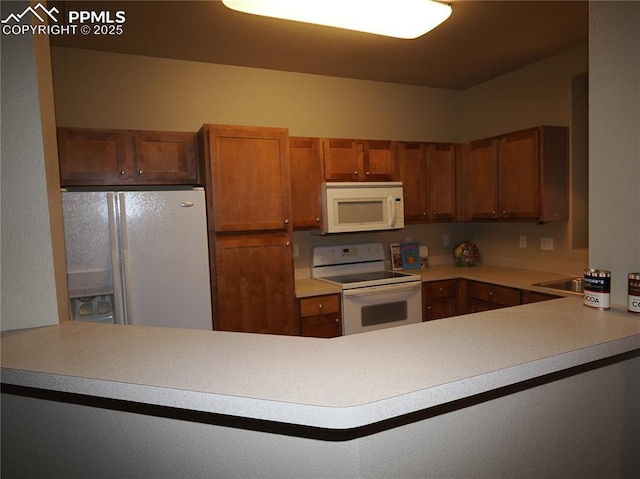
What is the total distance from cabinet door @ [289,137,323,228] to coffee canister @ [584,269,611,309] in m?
2.17

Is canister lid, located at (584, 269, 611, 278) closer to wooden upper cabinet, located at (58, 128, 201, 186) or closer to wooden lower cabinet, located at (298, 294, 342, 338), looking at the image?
wooden lower cabinet, located at (298, 294, 342, 338)

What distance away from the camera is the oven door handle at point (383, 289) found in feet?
10.4

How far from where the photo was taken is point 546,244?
3.56 m

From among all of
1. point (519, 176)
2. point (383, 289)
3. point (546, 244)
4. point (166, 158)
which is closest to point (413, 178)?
point (519, 176)

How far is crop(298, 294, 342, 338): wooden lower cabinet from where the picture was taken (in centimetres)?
306

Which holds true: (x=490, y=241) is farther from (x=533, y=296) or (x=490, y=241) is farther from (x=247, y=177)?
(x=247, y=177)

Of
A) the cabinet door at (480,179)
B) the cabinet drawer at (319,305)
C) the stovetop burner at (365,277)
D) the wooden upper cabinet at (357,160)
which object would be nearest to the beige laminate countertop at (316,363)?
the cabinet drawer at (319,305)

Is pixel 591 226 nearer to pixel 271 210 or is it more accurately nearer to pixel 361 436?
pixel 361 436

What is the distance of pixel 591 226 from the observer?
1.51 m

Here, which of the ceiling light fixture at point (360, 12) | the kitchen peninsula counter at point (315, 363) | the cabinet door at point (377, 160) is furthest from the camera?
the cabinet door at point (377, 160)

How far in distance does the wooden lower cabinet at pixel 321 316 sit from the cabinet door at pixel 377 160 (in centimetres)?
113

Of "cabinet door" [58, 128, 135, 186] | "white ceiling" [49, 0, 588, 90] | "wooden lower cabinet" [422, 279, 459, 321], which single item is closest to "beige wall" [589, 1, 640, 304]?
"white ceiling" [49, 0, 588, 90]

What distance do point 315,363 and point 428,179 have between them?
122 inches

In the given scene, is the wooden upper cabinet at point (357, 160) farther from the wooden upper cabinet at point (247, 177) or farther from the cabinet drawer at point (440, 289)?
the cabinet drawer at point (440, 289)
